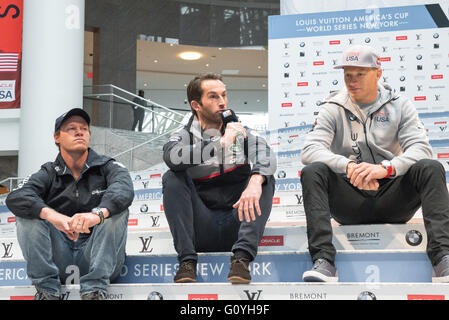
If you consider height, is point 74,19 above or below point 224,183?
above

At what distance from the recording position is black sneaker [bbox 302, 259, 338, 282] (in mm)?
1963

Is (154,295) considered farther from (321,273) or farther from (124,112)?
(124,112)

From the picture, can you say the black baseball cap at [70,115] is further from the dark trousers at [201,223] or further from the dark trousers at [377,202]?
the dark trousers at [377,202]

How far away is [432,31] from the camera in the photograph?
18.3ft

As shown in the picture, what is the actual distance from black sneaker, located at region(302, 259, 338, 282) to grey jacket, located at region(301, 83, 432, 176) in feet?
1.70

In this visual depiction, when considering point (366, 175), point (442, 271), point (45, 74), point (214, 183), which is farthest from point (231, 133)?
point (45, 74)

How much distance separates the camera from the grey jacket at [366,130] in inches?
96.6

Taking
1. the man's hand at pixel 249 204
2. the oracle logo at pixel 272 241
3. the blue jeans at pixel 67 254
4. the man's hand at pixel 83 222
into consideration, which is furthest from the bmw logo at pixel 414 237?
the man's hand at pixel 83 222

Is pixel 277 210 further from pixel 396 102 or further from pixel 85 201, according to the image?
pixel 85 201

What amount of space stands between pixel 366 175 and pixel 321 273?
45 cm

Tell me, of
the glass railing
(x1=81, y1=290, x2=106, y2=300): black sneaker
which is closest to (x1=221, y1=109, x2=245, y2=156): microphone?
(x1=81, y1=290, x2=106, y2=300): black sneaker
